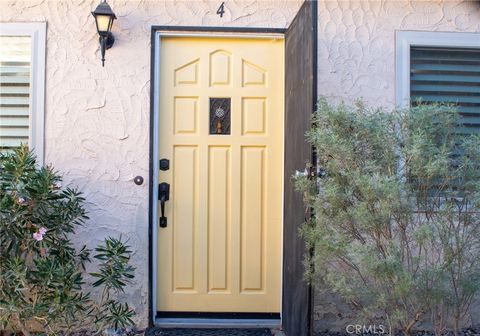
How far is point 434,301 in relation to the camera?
320 cm

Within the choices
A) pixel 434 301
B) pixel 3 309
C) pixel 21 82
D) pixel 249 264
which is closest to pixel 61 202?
pixel 3 309

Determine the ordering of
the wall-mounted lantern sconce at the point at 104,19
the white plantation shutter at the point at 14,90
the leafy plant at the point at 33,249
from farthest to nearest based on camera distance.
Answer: the white plantation shutter at the point at 14,90
the wall-mounted lantern sconce at the point at 104,19
the leafy plant at the point at 33,249

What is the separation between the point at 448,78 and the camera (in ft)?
14.9

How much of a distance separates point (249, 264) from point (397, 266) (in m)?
1.66

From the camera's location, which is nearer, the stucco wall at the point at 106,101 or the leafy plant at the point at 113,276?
the leafy plant at the point at 113,276

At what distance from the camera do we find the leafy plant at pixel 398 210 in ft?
10.3

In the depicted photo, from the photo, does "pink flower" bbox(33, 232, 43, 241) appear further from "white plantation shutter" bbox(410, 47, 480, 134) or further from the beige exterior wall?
"white plantation shutter" bbox(410, 47, 480, 134)

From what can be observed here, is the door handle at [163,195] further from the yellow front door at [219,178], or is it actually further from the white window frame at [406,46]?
the white window frame at [406,46]

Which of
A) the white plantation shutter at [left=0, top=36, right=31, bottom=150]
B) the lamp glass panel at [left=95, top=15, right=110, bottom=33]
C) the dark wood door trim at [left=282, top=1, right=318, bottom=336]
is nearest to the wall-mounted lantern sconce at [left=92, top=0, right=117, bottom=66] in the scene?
the lamp glass panel at [left=95, top=15, right=110, bottom=33]

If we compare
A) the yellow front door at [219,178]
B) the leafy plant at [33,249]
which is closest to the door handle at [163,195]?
the yellow front door at [219,178]

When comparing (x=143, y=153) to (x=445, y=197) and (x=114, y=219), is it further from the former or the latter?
(x=445, y=197)

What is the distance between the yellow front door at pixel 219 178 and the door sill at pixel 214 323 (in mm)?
88

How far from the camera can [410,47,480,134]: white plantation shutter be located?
4527 millimetres

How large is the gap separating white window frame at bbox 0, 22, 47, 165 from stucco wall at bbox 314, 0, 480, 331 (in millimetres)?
2235
